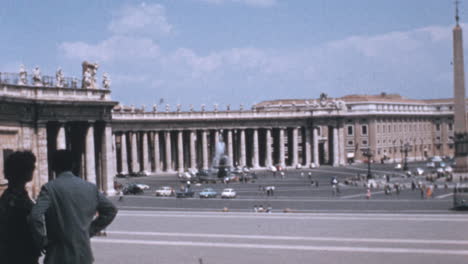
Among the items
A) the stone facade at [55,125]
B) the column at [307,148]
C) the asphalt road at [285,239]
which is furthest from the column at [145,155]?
the asphalt road at [285,239]

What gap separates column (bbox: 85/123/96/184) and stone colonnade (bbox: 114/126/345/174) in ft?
132

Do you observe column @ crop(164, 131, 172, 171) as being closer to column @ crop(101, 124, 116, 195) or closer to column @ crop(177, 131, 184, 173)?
column @ crop(177, 131, 184, 173)

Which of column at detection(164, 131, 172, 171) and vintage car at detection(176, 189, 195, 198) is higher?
column at detection(164, 131, 172, 171)

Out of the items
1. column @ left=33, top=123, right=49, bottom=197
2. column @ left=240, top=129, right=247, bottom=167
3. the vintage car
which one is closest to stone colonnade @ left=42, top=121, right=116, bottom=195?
column @ left=33, top=123, right=49, bottom=197

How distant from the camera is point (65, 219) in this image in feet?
19.7

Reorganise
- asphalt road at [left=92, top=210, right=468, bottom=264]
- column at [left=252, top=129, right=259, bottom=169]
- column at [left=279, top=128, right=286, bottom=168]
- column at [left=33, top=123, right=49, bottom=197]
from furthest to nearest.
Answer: column at [left=279, top=128, right=286, bottom=168]
column at [left=252, top=129, right=259, bottom=169]
column at [left=33, top=123, right=49, bottom=197]
asphalt road at [left=92, top=210, right=468, bottom=264]

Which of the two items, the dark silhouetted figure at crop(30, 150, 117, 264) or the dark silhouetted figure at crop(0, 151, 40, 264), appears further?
the dark silhouetted figure at crop(0, 151, 40, 264)

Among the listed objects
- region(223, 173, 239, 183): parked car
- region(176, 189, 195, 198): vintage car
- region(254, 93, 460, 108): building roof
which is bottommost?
region(223, 173, 239, 183): parked car

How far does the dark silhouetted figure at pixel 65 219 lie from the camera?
5914 millimetres

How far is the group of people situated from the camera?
19.5ft

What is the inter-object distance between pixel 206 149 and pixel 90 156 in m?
50.6

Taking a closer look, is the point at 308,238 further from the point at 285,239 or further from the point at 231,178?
the point at 231,178

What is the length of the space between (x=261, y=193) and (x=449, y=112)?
94270 millimetres

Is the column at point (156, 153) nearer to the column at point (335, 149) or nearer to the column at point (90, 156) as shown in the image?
the column at point (335, 149)
